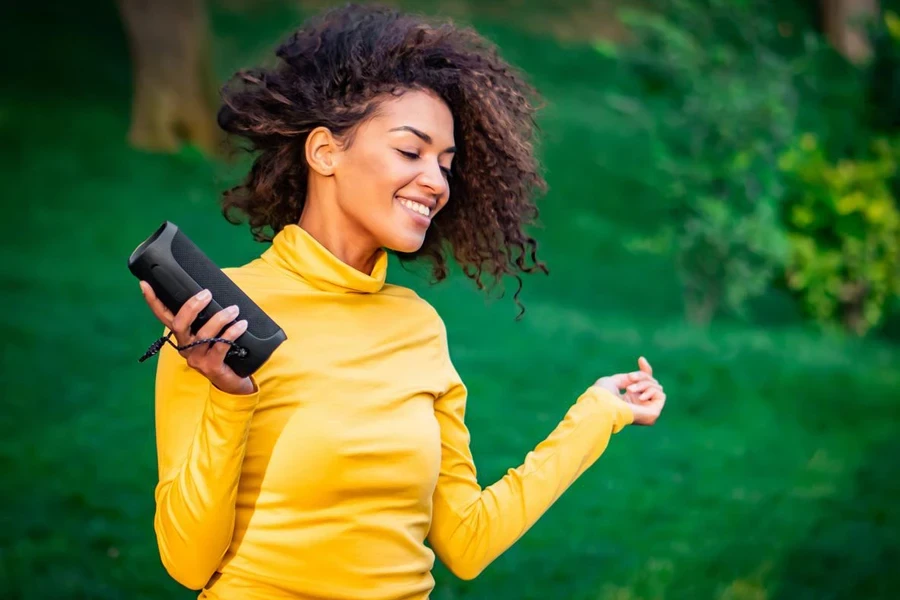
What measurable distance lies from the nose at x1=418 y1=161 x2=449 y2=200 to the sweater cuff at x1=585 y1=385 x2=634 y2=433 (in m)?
0.40

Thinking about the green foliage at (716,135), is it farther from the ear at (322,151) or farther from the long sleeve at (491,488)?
the ear at (322,151)

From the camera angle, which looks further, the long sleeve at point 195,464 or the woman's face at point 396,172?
the woman's face at point 396,172

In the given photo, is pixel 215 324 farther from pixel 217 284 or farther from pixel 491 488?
pixel 491 488

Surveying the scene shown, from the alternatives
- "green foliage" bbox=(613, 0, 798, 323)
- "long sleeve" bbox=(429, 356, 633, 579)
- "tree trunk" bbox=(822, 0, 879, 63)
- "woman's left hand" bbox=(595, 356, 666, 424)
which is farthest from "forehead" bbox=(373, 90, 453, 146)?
"tree trunk" bbox=(822, 0, 879, 63)

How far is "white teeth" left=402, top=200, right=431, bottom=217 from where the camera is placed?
1646mm

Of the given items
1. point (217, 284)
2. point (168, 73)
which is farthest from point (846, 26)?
point (217, 284)

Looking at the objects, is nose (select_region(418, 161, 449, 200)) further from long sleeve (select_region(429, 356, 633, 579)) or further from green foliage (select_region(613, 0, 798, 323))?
green foliage (select_region(613, 0, 798, 323))

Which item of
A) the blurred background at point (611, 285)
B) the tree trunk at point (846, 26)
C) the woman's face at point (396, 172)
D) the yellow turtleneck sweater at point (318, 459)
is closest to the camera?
the yellow turtleneck sweater at point (318, 459)

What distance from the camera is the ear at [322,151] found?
1.68 meters

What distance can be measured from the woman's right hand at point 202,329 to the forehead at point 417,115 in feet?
1.51

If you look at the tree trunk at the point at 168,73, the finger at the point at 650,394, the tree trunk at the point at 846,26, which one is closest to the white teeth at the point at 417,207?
the finger at the point at 650,394

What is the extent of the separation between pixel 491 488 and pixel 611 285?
4.04 metres

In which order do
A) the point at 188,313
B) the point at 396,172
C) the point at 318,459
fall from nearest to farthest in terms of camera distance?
the point at 188,313
the point at 318,459
the point at 396,172

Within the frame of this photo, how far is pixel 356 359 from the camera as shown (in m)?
1.58
